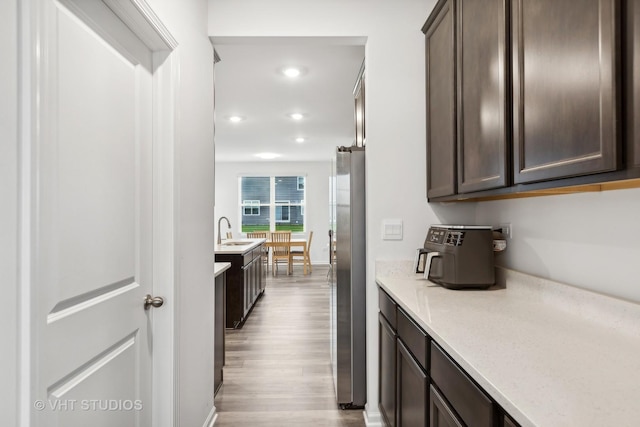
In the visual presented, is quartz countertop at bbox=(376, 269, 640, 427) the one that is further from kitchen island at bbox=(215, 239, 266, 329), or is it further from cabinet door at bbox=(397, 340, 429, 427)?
kitchen island at bbox=(215, 239, 266, 329)

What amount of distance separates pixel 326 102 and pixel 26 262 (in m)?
3.68

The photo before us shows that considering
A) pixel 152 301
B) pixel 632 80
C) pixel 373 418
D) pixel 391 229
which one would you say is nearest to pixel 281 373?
pixel 373 418

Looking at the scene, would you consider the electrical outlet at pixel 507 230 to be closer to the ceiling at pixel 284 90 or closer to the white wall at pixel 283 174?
the ceiling at pixel 284 90

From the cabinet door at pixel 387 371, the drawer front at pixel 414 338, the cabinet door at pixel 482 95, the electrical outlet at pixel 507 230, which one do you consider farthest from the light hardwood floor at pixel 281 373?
the cabinet door at pixel 482 95

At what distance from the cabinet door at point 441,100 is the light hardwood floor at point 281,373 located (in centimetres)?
156

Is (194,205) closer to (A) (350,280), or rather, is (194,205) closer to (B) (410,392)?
(A) (350,280)

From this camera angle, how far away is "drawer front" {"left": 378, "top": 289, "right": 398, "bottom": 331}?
179 centimetres

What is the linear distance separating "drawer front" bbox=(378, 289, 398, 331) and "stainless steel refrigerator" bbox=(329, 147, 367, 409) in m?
0.24

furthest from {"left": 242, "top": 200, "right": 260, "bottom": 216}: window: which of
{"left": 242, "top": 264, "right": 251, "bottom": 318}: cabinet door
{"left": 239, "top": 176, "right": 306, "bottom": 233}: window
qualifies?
{"left": 242, "top": 264, "right": 251, "bottom": 318}: cabinet door

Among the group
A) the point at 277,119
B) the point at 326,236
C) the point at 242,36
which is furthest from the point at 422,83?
the point at 326,236

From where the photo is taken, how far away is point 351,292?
92.2 inches

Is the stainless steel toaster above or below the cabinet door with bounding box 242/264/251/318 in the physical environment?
above

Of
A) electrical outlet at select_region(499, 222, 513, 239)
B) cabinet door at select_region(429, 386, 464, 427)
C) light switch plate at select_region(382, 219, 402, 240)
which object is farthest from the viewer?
light switch plate at select_region(382, 219, 402, 240)

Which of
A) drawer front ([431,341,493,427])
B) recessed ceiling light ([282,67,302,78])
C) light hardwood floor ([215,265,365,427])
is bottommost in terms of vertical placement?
light hardwood floor ([215,265,365,427])
